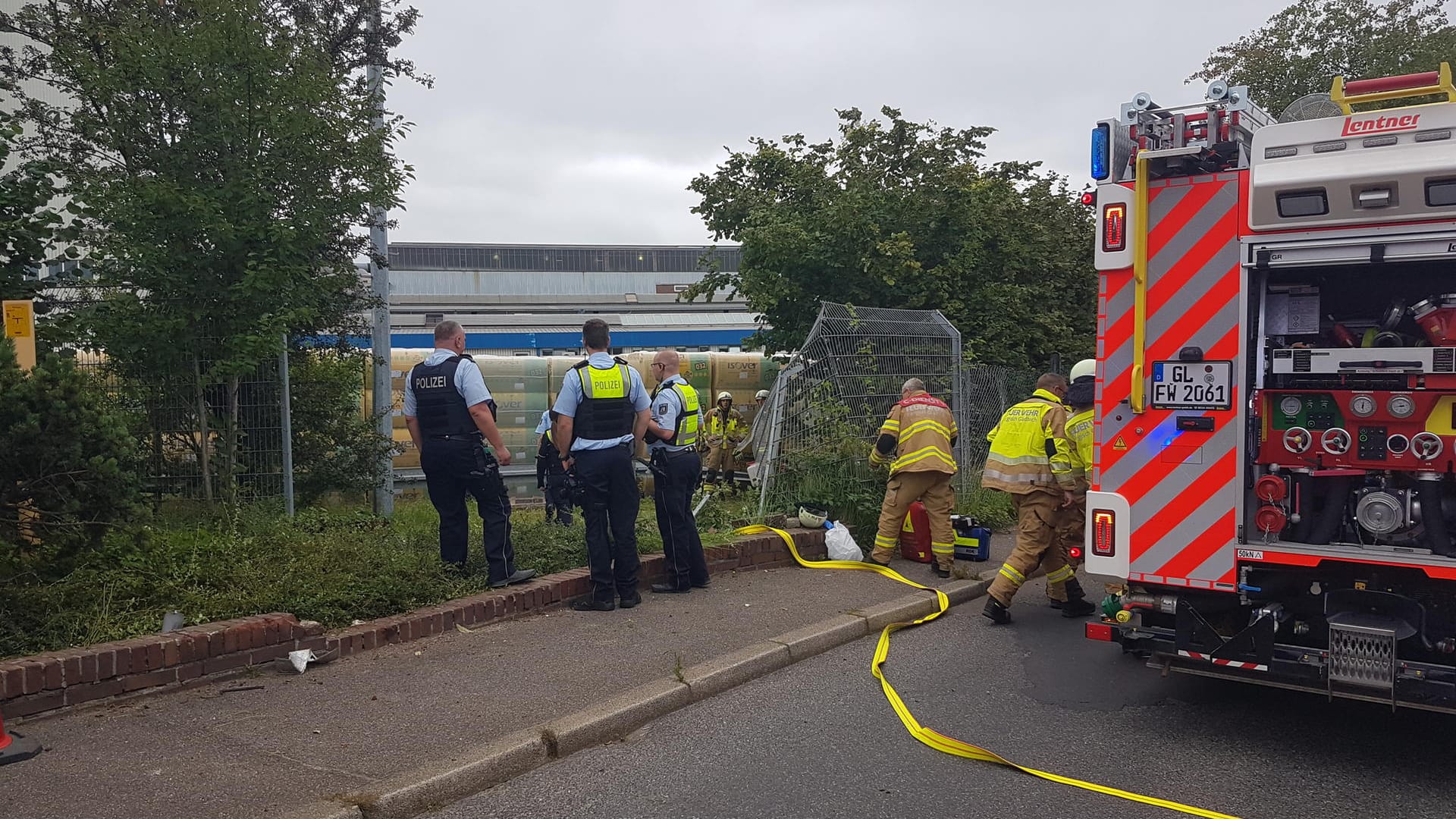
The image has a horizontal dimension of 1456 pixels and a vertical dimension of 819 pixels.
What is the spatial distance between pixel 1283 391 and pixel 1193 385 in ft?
1.30

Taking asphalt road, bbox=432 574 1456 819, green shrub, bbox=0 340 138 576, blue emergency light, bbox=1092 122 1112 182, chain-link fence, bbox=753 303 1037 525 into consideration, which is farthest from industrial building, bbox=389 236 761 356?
blue emergency light, bbox=1092 122 1112 182

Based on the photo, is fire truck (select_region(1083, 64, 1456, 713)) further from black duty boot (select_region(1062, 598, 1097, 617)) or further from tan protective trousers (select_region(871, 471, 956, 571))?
tan protective trousers (select_region(871, 471, 956, 571))

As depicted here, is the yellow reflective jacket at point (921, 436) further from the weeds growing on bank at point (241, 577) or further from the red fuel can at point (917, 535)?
the weeds growing on bank at point (241, 577)

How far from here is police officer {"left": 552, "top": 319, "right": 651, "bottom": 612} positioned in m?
7.20

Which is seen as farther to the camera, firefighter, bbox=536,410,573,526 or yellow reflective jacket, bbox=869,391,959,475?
firefighter, bbox=536,410,573,526

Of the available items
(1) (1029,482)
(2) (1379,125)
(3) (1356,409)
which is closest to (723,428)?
(1) (1029,482)

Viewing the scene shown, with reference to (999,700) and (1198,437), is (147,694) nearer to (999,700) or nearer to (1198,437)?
(999,700)

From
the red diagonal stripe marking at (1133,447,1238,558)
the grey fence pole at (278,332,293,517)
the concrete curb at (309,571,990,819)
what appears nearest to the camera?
the concrete curb at (309,571,990,819)

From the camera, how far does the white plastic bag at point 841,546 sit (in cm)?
936

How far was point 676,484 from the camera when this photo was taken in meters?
7.82

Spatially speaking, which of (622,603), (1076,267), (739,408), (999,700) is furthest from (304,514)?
A: (1076,267)

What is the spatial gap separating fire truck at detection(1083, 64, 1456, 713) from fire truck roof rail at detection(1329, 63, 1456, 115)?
13 millimetres

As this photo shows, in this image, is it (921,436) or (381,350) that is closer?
(921,436)

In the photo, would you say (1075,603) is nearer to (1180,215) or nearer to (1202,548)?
(1202,548)
